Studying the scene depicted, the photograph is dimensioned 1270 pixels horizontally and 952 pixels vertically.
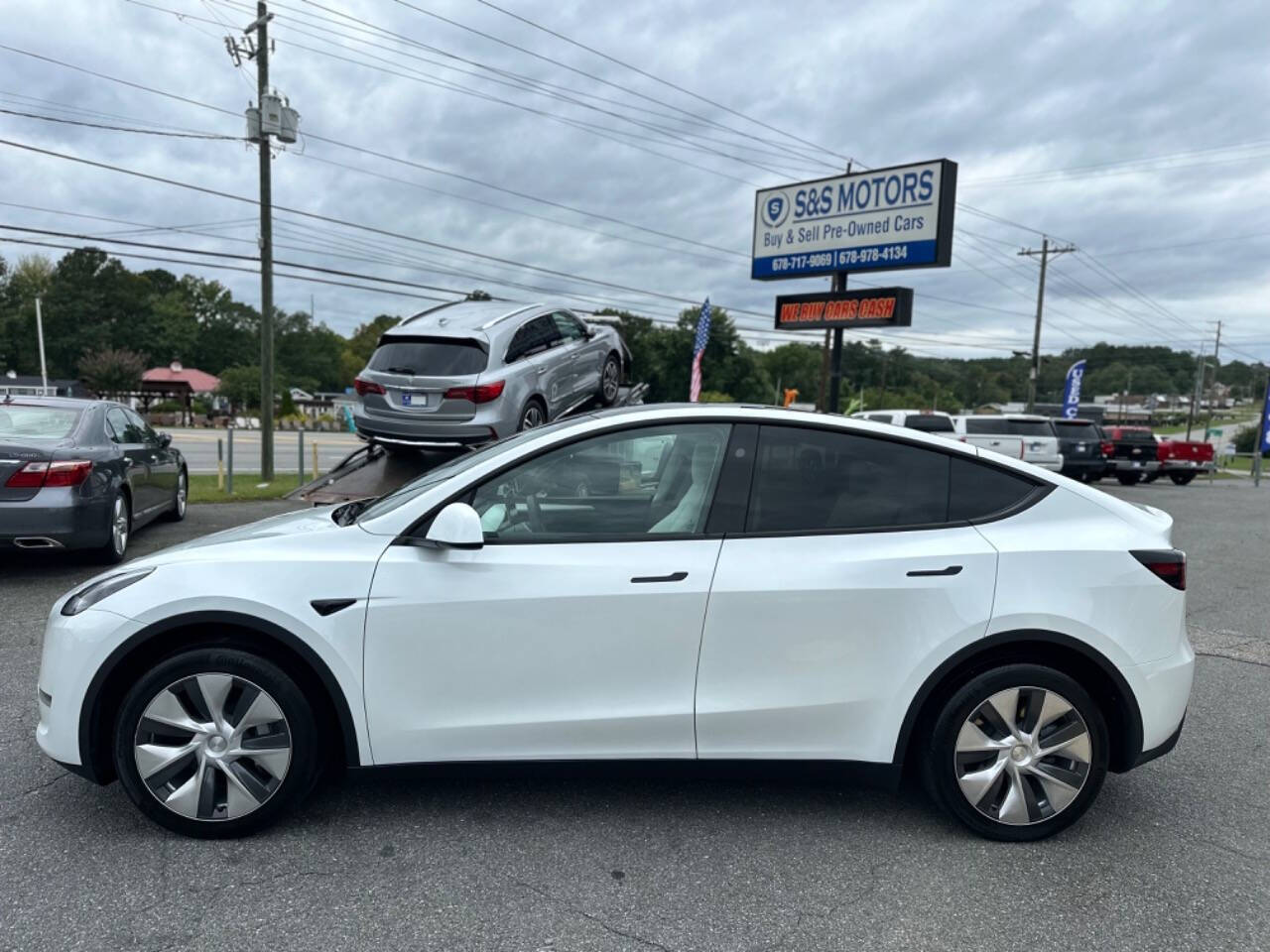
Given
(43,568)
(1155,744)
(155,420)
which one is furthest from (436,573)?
(155,420)

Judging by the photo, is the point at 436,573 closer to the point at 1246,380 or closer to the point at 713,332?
the point at 713,332

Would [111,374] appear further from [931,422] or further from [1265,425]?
[1265,425]

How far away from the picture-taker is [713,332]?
247ft

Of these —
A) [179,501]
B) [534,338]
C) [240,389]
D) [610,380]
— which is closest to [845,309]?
[610,380]

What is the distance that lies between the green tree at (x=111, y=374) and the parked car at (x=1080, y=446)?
226 feet

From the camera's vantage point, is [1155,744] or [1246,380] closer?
[1155,744]

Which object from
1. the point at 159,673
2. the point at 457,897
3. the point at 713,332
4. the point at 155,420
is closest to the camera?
the point at 457,897

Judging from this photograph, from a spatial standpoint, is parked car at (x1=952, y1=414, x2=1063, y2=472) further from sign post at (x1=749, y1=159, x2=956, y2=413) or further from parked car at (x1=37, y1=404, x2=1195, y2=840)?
parked car at (x1=37, y1=404, x2=1195, y2=840)

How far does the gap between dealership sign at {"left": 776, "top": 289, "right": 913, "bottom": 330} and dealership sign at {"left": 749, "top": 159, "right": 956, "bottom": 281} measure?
0.87 meters

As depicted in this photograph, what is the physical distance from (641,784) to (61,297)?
325 ft

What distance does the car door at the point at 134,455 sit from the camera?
7.64 m

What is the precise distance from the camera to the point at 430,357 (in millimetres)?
8992

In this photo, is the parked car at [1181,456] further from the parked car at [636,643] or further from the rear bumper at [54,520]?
the rear bumper at [54,520]

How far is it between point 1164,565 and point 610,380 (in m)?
9.30
